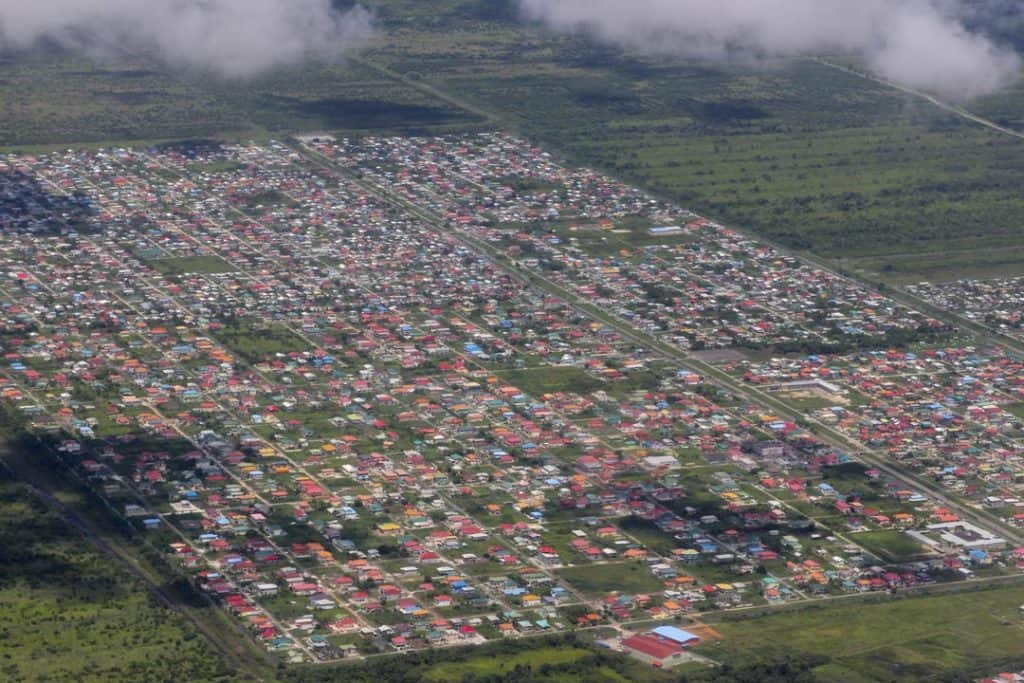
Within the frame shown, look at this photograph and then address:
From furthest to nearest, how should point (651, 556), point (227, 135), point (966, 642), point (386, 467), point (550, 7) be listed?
point (550, 7)
point (227, 135)
point (386, 467)
point (651, 556)
point (966, 642)

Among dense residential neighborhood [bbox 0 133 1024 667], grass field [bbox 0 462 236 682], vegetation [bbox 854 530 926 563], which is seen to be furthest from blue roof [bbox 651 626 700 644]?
grass field [bbox 0 462 236 682]

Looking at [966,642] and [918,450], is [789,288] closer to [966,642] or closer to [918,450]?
[918,450]

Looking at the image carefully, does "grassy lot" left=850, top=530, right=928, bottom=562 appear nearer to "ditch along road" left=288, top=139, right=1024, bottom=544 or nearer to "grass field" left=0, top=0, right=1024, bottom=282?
"ditch along road" left=288, top=139, right=1024, bottom=544

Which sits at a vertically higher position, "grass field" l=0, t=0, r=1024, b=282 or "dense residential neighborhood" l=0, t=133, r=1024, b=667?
"grass field" l=0, t=0, r=1024, b=282

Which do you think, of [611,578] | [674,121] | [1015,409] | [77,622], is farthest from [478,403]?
[674,121]

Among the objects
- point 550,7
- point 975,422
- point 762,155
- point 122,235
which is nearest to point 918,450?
point 975,422

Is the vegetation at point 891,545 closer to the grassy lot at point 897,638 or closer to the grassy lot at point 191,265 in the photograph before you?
the grassy lot at point 897,638

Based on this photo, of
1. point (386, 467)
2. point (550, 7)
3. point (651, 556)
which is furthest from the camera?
point (550, 7)
